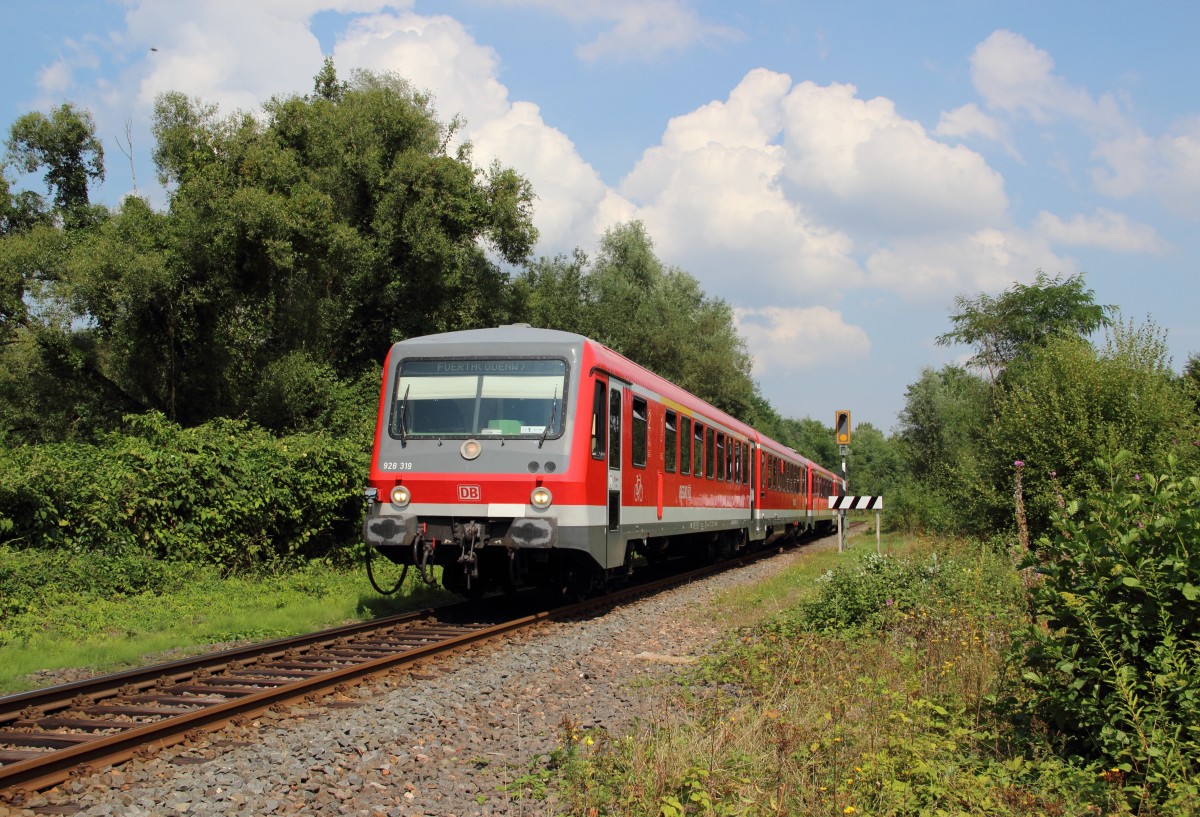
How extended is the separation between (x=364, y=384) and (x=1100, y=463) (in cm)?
2393

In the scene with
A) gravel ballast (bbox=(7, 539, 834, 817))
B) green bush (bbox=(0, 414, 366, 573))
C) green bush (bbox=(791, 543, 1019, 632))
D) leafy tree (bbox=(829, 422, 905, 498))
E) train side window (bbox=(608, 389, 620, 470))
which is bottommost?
gravel ballast (bbox=(7, 539, 834, 817))

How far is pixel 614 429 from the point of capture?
11.8 meters

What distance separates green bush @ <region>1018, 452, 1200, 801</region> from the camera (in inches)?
181

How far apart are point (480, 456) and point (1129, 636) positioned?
6.97 meters

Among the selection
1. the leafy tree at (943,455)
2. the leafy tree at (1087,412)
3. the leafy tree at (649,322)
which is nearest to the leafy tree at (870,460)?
the leafy tree at (943,455)

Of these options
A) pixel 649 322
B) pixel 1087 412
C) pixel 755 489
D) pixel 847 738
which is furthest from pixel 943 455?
pixel 847 738

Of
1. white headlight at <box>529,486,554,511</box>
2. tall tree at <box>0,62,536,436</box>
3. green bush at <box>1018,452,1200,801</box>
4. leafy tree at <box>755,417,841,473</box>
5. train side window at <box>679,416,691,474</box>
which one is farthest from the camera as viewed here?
leafy tree at <box>755,417,841,473</box>

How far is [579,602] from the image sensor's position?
12.6 meters

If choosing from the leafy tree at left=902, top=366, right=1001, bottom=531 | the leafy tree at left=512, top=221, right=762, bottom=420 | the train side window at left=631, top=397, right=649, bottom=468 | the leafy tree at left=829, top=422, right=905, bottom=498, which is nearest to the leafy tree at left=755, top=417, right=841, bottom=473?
the leafy tree at left=829, top=422, right=905, bottom=498

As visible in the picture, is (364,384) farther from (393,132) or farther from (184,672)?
(184,672)

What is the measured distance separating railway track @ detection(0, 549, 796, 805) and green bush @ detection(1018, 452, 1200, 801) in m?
4.84

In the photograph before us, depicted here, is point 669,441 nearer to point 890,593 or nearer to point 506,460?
point 506,460

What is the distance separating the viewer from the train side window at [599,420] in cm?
1089

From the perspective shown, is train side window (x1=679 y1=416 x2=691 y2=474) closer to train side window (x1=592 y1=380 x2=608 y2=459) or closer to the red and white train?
the red and white train
